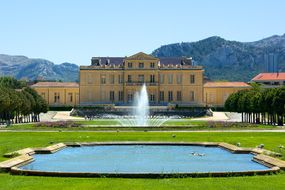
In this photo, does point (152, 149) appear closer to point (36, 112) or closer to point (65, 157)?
point (65, 157)

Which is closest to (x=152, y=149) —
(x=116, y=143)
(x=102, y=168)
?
(x=116, y=143)

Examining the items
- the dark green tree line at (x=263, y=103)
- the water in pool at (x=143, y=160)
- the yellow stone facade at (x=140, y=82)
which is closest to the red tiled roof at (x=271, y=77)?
the yellow stone facade at (x=140, y=82)

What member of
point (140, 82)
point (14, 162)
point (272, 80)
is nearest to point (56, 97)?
point (140, 82)

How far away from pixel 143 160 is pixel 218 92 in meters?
79.8

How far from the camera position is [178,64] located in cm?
9994

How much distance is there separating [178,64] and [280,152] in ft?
256

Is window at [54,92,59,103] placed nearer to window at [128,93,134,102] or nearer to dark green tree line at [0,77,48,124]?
window at [128,93,134,102]

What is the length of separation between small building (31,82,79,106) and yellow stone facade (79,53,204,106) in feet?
12.2

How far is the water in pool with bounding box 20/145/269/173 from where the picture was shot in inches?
716

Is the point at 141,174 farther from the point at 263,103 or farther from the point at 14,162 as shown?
the point at 263,103

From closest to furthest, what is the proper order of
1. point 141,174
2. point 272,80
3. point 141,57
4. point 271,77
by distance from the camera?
point 141,174 → point 141,57 → point 272,80 → point 271,77

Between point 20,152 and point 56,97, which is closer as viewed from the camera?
point 20,152

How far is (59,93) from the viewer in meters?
100

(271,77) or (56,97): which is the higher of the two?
(271,77)
